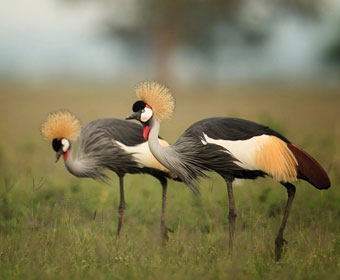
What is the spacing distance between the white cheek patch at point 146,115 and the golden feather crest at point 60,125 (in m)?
0.75

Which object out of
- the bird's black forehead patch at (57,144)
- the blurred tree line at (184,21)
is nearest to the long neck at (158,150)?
the bird's black forehead patch at (57,144)

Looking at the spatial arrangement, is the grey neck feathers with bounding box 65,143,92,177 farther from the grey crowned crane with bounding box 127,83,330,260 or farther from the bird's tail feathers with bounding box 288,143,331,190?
the bird's tail feathers with bounding box 288,143,331,190

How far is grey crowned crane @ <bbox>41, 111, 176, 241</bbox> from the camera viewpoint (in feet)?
15.6

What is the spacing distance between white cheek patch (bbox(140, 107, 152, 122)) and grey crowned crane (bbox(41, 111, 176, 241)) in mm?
553

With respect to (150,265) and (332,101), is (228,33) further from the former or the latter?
(150,265)

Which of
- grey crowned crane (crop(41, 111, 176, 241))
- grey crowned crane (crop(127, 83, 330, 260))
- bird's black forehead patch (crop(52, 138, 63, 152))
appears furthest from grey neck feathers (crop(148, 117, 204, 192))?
bird's black forehead patch (crop(52, 138, 63, 152))

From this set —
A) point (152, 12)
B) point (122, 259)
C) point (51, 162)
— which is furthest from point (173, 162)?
point (152, 12)

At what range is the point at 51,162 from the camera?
28.2ft

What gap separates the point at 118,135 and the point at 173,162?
81 centimetres

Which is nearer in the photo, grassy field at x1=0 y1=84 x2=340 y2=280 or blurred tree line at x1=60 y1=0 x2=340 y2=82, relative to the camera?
grassy field at x1=0 y1=84 x2=340 y2=280

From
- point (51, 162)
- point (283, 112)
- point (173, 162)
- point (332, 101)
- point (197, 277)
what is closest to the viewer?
point (197, 277)

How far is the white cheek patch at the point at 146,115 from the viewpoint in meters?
4.25

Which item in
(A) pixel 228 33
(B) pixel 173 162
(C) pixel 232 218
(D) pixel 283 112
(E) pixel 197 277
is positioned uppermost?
(A) pixel 228 33

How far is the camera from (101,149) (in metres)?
4.82
